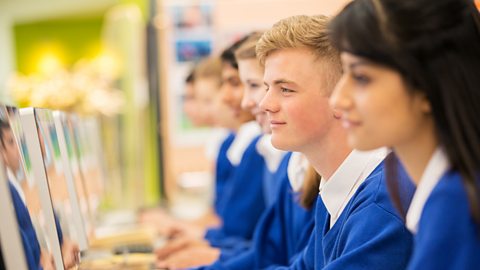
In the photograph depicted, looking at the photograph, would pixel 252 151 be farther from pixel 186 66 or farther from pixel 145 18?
pixel 145 18

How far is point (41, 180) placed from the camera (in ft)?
4.83

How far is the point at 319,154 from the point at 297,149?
57 millimetres

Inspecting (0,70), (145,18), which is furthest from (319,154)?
(0,70)

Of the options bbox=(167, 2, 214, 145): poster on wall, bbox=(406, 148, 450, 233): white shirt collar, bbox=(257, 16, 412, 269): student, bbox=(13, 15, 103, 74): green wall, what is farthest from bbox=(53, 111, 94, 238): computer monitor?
bbox=(13, 15, 103, 74): green wall

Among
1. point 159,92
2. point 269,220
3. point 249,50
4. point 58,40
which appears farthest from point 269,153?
point 58,40

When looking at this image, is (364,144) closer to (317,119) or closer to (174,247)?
(317,119)

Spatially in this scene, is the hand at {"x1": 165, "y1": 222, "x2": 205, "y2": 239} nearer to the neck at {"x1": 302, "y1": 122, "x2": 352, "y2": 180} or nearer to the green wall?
the neck at {"x1": 302, "y1": 122, "x2": 352, "y2": 180}

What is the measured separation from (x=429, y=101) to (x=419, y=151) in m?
0.10

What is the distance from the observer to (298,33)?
159 centimetres

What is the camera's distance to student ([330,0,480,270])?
97 centimetres

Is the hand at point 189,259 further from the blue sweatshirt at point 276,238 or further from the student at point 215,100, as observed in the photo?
the student at point 215,100

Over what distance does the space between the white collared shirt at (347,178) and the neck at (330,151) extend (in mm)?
51

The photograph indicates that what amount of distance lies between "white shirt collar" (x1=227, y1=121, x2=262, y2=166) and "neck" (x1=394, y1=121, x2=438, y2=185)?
2014 mm

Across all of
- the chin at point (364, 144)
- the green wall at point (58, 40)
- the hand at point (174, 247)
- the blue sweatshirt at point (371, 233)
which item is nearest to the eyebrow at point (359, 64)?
the chin at point (364, 144)
